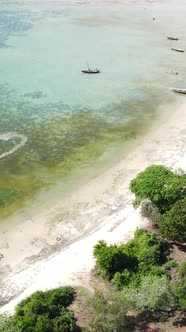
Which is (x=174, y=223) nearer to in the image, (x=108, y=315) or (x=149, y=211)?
(x=149, y=211)

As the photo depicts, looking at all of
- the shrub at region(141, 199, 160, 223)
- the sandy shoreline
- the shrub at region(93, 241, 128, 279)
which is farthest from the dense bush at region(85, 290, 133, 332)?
the shrub at region(141, 199, 160, 223)

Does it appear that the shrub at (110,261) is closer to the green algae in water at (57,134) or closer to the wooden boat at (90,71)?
the green algae in water at (57,134)

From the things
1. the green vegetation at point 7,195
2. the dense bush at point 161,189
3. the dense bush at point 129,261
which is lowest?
the green vegetation at point 7,195

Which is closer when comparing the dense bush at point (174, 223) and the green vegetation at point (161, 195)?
the dense bush at point (174, 223)

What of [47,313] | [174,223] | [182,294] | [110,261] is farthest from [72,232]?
[182,294]

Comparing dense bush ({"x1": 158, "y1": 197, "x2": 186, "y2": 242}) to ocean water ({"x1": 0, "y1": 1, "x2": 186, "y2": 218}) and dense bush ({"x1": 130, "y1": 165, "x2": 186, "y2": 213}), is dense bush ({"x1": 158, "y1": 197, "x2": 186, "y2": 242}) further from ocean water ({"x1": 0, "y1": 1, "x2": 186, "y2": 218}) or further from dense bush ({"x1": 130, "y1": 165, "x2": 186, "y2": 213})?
ocean water ({"x1": 0, "y1": 1, "x2": 186, "y2": 218})

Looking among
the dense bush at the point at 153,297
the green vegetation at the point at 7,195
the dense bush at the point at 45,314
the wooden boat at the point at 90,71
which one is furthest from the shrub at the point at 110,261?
the wooden boat at the point at 90,71
